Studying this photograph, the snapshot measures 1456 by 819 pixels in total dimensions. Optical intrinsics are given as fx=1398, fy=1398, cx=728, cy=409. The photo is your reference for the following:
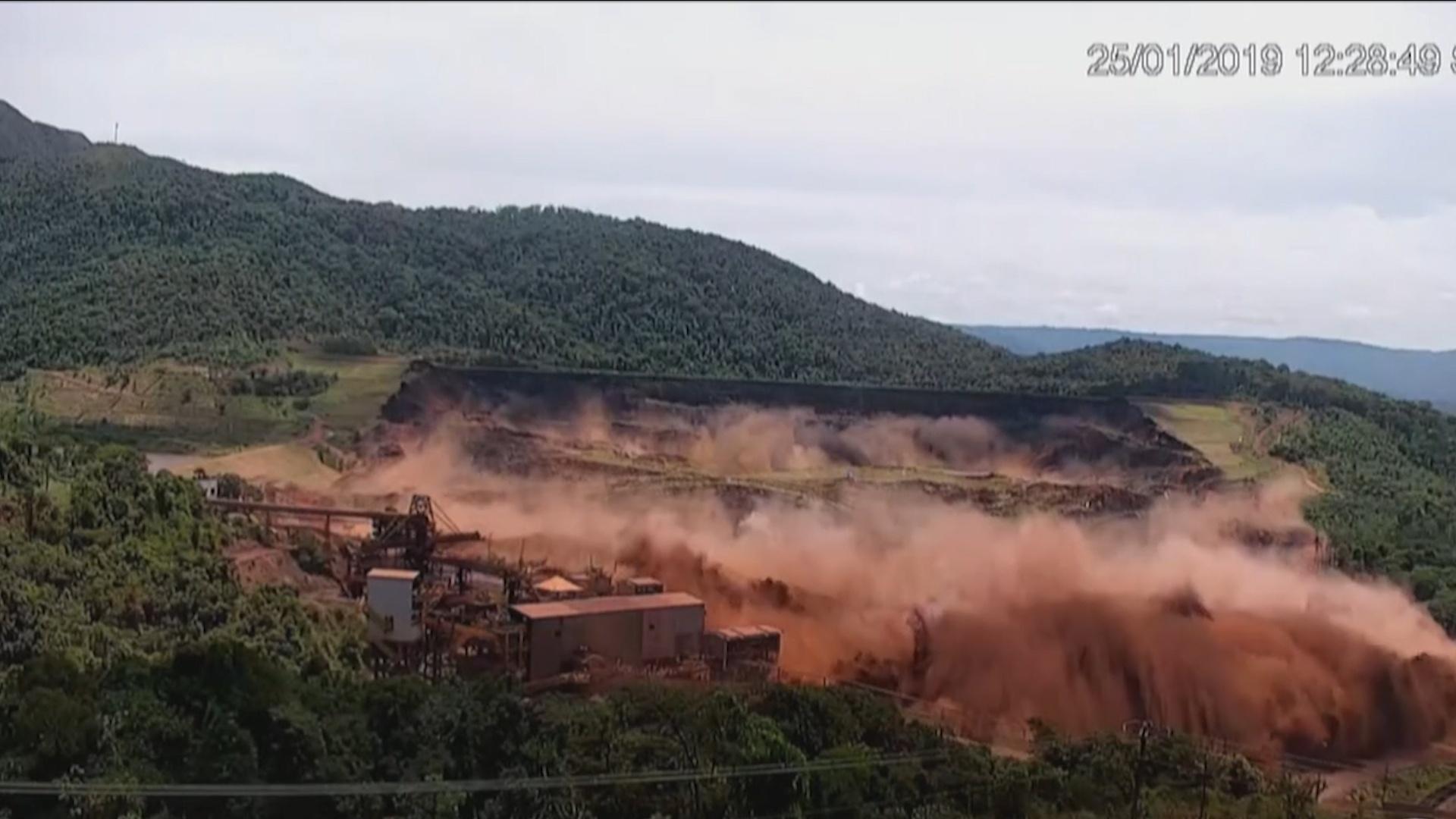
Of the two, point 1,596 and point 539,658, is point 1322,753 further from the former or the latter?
point 1,596

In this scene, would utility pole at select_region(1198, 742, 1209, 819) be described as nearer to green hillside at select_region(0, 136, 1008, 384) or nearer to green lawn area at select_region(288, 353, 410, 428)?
green hillside at select_region(0, 136, 1008, 384)

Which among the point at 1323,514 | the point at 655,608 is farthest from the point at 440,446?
the point at 1323,514

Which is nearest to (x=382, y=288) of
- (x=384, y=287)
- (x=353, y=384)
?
(x=384, y=287)

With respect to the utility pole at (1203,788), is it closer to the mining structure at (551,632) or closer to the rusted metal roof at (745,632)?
the mining structure at (551,632)

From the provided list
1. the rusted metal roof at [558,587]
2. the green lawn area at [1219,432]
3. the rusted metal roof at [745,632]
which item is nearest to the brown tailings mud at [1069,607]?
the rusted metal roof at [745,632]

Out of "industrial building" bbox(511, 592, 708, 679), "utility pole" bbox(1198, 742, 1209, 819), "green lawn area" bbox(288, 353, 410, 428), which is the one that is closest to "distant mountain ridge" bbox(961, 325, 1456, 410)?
"utility pole" bbox(1198, 742, 1209, 819)

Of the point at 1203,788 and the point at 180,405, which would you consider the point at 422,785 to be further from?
the point at 180,405
